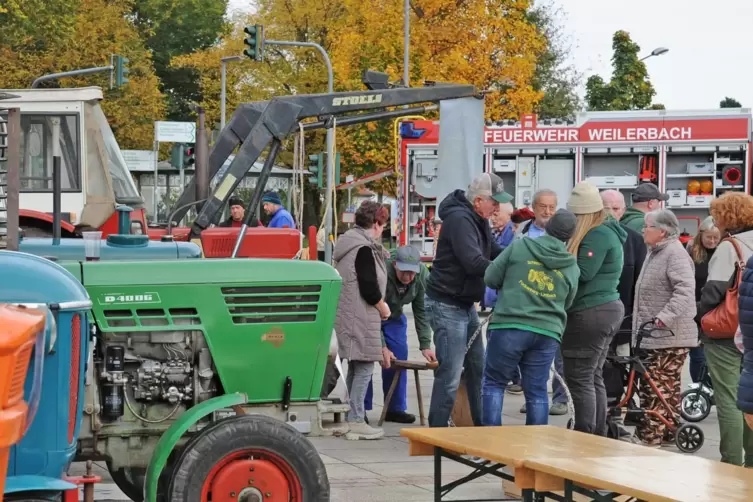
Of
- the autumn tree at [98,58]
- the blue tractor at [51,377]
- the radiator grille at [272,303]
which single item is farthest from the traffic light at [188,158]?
the autumn tree at [98,58]

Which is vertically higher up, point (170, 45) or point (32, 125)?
point (170, 45)

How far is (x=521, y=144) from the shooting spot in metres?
26.6

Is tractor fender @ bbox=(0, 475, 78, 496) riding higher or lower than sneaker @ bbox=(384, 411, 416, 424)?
higher

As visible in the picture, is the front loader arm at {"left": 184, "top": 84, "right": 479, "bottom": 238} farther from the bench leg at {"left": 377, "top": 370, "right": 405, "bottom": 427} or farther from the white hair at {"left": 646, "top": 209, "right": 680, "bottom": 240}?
the white hair at {"left": 646, "top": 209, "right": 680, "bottom": 240}

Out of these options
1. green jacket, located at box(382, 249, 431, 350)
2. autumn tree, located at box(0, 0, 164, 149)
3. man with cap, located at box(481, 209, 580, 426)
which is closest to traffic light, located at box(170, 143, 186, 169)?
green jacket, located at box(382, 249, 431, 350)

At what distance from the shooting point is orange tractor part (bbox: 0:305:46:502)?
13.6 ft

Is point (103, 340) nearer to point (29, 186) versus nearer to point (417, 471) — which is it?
point (417, 471)

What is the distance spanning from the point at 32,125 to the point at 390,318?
177 inches

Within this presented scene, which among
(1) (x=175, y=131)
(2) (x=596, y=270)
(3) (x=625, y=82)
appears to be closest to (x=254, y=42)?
(1) (x=175, y=131)

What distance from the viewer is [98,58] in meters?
52.8

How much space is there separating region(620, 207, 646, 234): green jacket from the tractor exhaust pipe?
4.01 m

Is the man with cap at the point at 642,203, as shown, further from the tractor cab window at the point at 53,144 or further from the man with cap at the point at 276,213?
the tractor cab window at the point at 53,144

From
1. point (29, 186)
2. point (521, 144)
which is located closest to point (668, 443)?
point (29, 186)

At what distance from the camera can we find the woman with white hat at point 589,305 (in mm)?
9328
